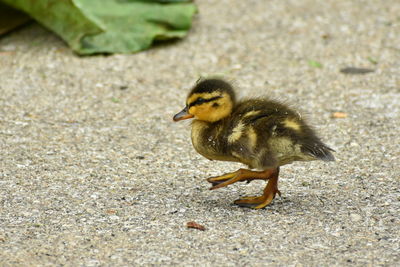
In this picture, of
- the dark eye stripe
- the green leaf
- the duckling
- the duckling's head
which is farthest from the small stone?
the green leaf

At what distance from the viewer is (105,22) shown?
23.8 ft

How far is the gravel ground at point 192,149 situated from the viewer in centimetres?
394

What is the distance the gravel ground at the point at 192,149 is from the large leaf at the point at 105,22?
142mm

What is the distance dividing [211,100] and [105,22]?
315 centimetres

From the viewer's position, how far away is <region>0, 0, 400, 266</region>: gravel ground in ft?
12.9

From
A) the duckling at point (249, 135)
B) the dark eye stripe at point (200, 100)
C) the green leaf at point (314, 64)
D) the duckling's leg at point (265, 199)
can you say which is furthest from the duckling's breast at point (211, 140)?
the green leaf at point (314, 64)

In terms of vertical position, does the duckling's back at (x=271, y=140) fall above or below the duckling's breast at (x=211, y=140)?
above

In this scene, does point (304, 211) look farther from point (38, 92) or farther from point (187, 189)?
point (38, 92)

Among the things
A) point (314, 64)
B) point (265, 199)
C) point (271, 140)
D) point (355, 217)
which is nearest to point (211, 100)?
point (271, 140)

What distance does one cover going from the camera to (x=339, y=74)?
22.5ft

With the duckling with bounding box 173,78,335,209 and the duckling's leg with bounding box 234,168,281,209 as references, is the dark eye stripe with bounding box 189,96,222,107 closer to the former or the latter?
the duckling with bounding box 173,78,335,209

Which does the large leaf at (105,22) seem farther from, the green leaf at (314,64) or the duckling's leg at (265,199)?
the duckling's leg at (265,199)

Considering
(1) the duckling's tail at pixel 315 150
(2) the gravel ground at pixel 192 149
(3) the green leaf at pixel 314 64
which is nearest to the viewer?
(2) the gravel ground at pixel 192 149

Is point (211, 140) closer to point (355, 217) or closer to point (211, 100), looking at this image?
point (211, 100)
